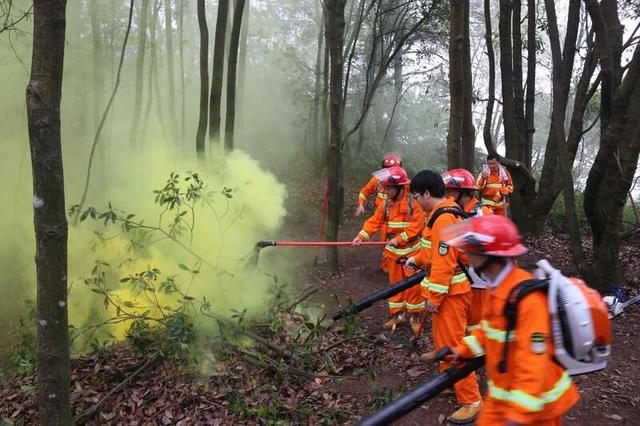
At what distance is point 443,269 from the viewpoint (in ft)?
14.3

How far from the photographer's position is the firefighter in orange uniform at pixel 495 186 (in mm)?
10117

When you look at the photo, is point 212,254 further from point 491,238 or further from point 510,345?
point 510,345

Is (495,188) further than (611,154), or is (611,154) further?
(495,188)

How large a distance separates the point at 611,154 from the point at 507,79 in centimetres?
450

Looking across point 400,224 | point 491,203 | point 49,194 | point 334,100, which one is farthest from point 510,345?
point 491,203

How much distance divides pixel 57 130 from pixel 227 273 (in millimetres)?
3327

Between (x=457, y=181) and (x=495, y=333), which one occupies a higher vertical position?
(x=457, y=181)

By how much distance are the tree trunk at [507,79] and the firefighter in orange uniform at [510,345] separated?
30.5 feet

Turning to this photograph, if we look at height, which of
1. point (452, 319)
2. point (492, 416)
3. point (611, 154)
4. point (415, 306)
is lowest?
point (415, 306)

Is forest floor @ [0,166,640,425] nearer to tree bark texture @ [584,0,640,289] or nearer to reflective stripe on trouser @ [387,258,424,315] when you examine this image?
reflective stripe on trouser @ [387,258,424,315]

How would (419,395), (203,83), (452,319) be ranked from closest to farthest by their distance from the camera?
(419,395) → (452,319) → (203,83)

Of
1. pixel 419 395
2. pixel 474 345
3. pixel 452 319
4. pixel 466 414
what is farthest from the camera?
pixel 452 319

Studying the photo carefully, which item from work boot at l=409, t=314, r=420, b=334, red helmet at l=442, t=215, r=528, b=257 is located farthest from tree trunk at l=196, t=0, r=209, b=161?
red helmet at l=442, t=215, r=528, b=257

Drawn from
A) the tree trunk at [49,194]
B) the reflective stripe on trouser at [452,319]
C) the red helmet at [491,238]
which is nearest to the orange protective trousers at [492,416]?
the red helmet at [491,238]
